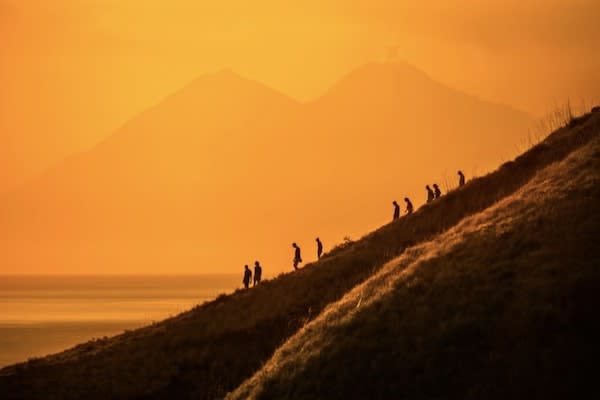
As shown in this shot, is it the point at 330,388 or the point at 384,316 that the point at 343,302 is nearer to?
the point at 384,316

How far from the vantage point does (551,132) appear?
Result: 76.0m

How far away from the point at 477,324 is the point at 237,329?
22630mm

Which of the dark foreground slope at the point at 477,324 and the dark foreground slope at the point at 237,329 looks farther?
the dark foreground slope at the point at 237,329

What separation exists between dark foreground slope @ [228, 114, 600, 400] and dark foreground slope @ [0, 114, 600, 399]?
22.1 feet

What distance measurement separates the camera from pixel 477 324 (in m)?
38.9

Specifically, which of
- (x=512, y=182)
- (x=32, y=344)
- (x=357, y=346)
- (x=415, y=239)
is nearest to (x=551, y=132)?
(x=512, y=182)

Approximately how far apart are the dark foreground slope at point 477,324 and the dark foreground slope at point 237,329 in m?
6.74

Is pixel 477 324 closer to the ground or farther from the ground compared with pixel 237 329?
closer to the ground

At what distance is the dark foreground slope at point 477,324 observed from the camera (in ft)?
116

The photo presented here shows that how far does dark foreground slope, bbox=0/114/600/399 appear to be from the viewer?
53.4 m

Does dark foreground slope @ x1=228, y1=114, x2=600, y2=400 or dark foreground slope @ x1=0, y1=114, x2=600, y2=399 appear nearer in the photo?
dark foreground slope @ x1=228, y1=114, x2=600, y2=400

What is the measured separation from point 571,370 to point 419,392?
16.3 feet

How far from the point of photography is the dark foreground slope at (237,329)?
53406 mm

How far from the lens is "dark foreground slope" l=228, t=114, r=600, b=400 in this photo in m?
35.5
